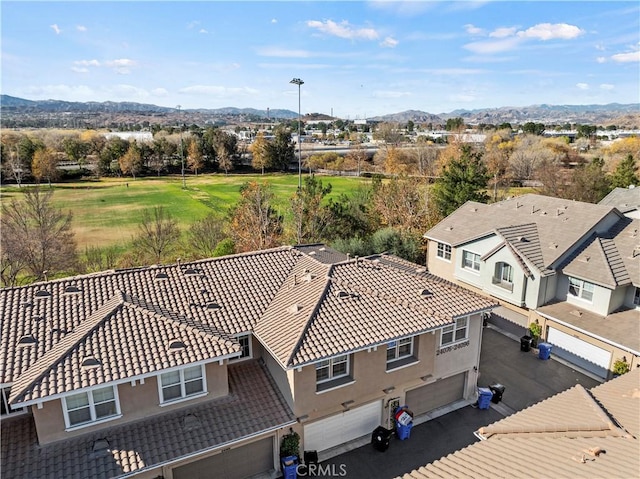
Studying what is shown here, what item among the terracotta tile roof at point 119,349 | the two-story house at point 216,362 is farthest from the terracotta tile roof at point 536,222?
the terracotta tile roof at point 119,349

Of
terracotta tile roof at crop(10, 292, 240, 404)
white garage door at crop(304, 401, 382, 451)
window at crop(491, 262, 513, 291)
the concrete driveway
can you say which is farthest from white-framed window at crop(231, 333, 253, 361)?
window at crop(491, 262, 513, 291)

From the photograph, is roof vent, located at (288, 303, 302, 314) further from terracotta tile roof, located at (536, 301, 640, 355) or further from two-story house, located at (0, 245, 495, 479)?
terracotta tile roof, located at (536, 301, 640, 355)

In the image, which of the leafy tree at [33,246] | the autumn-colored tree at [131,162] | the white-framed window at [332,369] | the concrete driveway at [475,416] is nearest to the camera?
the white-framed window at [332,369]

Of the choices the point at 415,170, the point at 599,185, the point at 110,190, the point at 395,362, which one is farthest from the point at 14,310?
the point at 415,170

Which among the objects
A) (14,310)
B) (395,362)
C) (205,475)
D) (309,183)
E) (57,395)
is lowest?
(205,475)

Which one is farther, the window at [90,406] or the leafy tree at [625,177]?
the leafy tree at [625,177]

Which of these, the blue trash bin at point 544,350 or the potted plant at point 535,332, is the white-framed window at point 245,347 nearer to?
the blue trash bin at point 544,350

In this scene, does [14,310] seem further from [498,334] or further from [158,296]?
[498,334]
